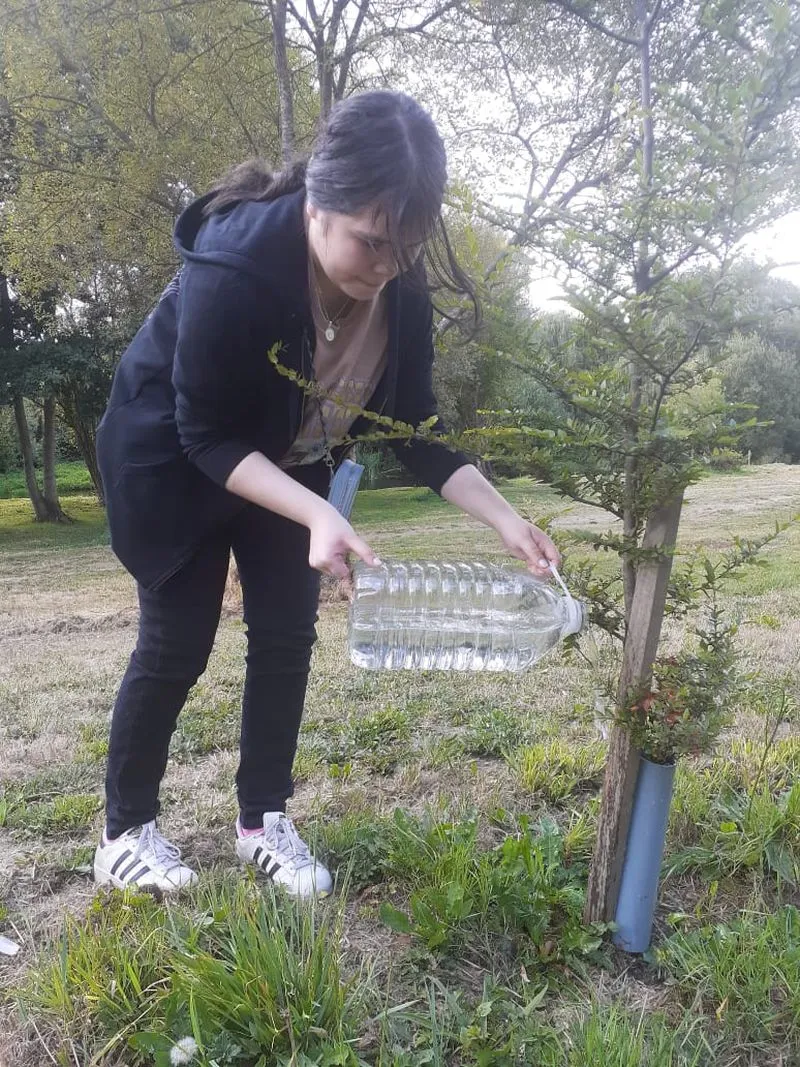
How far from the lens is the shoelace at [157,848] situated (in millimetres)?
2016

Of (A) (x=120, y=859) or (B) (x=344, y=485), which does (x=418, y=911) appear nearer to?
(A) (x=120, y=859)

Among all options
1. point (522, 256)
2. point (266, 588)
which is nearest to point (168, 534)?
point (266, 588)

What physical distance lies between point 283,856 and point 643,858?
89 centimetres

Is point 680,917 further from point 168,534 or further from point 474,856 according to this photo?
point 168,534

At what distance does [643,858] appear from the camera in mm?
1732

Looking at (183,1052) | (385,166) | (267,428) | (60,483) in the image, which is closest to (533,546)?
(267,428)

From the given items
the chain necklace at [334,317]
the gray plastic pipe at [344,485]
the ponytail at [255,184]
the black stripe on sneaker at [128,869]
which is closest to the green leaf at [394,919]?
the black stripe on sneaker at [128,869]

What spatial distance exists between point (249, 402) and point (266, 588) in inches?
21.3

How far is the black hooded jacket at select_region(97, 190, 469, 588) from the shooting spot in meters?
1.57

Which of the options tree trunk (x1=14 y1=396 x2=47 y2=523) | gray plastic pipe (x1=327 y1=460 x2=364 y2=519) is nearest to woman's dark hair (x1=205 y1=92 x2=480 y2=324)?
gray plastic pipe (x1=327 y1=460 x2=364 y2=519)

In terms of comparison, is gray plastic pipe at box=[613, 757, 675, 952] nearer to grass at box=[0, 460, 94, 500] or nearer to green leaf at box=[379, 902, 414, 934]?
green leaf at box=[379, 902, 414, 934]

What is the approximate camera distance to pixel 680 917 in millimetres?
1825

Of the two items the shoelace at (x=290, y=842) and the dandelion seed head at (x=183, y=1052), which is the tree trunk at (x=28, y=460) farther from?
the dandelion seed head at (x=183, y=1052)

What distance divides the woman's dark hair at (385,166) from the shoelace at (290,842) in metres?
1.43
